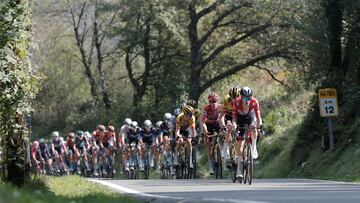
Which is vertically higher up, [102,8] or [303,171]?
[102,8]

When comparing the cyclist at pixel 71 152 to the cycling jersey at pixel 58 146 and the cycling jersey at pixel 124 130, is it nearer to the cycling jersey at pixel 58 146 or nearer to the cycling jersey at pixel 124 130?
the cycling jersey at pixel 58 146

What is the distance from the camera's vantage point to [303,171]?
2530 cm

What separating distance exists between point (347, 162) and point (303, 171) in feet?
10.6

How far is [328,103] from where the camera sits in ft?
75.0

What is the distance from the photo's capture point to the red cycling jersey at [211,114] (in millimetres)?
21703

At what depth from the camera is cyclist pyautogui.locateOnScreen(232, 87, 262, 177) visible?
54.6ft

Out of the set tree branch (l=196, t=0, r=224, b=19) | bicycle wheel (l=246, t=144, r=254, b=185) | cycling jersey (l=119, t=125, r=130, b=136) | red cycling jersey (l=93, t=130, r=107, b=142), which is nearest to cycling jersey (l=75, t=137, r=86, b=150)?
red cycling jersey (l=93, t=130, r=107, b=142)

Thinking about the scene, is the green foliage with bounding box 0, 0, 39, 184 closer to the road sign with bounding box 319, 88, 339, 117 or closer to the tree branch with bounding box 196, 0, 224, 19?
the road sign with bounding box 319, 88, 339, 117

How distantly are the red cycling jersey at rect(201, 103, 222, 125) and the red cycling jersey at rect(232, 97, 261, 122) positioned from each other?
15.1 ft

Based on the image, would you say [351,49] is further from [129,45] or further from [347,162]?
[129,45]

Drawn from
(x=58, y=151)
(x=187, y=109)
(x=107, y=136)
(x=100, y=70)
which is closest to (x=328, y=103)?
(x=187, y=109)

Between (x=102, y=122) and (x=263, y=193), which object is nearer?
(x=263, y=193)

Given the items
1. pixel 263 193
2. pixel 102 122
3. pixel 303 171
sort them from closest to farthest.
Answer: pixel 263 193
pixel 303 171
pixel 102 122

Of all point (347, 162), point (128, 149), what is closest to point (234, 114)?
point (347, 162)
